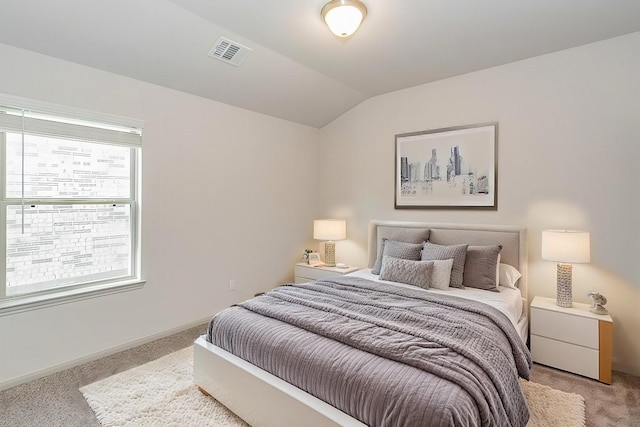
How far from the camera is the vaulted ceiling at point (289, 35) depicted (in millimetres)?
2217

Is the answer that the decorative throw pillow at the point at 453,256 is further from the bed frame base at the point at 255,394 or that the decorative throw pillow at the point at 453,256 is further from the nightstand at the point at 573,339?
the bed frame base at the point at 255,394

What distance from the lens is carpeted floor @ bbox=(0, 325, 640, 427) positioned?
76.9 inches

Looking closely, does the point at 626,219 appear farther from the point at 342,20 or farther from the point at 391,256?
the point at 342,20

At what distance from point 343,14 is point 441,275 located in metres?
2.13

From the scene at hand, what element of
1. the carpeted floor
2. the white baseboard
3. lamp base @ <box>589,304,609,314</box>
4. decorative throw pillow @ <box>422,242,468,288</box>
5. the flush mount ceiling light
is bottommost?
the carpeted floor

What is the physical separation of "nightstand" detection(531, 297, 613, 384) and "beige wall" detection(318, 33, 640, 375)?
348mm

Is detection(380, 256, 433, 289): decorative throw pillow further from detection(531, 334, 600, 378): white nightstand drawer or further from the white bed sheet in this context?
detection(531, 334, 600, 378): white nightstand drawer

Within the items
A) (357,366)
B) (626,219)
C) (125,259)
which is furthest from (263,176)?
(626,219)

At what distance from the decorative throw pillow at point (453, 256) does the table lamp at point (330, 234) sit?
46.8 inches

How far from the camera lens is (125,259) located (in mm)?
2947

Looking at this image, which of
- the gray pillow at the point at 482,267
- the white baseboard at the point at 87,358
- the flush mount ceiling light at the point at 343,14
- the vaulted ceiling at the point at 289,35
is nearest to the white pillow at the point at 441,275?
the gray pillow at the point at 482,267

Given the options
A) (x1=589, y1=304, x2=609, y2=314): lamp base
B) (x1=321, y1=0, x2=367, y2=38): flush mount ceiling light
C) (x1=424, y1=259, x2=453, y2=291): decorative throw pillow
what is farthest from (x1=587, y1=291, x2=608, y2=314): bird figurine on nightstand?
(x1=321, y1=0, x2=367, y2=38): flush mount ceiling light

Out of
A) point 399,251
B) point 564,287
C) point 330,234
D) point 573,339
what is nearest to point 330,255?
point 330,234

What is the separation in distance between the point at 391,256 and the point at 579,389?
1.68m
